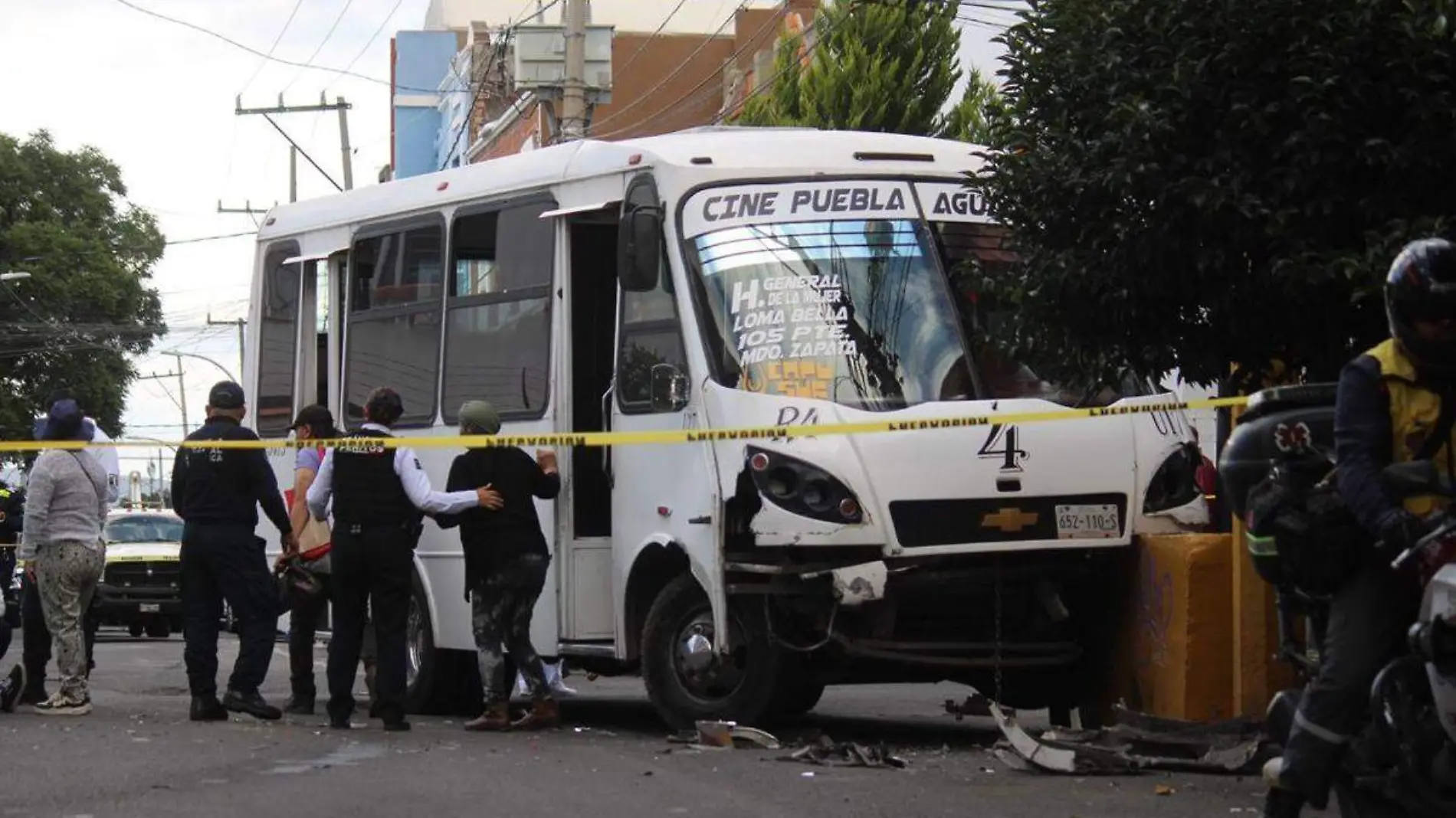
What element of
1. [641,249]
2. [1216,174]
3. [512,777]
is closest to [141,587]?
[641,249]

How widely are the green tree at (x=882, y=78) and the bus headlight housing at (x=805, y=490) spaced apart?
16.4 meters

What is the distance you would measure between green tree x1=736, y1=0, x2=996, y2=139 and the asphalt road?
49.4 ft

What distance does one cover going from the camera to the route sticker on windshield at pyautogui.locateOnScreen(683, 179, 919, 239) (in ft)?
38.3

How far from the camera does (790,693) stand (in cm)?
1142

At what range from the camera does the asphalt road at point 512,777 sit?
28.0ft

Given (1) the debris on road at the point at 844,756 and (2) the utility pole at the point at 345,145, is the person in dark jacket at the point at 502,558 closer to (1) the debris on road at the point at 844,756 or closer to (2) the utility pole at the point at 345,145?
(1) the debris on road at the point at 844,756

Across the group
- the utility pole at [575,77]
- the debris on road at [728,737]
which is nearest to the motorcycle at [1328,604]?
the debris on road at [728,737]

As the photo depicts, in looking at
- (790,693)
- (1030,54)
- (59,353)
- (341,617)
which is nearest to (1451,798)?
(1030,54)

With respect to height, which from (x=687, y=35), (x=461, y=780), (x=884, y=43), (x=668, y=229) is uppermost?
(x=687, y=35)

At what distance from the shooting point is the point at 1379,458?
6.45 meters

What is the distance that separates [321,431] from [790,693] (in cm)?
357

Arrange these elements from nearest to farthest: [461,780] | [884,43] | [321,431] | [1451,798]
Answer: [1451,798], [461,780], [321,431], [884,43]

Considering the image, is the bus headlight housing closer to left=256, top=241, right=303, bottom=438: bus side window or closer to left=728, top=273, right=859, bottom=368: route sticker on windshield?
left=728, top=273, right=859, bottom=368: route sticker on windshield

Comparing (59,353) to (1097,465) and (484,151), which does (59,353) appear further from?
(1097,465)
